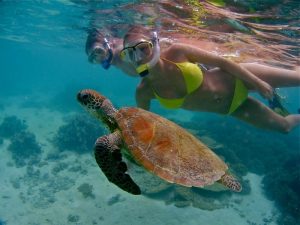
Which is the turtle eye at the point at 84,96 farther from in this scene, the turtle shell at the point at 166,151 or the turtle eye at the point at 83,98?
the turtle shell at the point at 166,151

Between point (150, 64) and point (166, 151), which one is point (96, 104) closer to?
point (166, 151)

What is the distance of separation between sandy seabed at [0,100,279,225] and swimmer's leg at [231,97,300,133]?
5.50 meters

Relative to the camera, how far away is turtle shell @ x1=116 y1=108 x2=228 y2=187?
11.9ft

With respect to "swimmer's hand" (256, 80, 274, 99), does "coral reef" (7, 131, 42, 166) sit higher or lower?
lower

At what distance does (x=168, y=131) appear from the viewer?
4.03 metres

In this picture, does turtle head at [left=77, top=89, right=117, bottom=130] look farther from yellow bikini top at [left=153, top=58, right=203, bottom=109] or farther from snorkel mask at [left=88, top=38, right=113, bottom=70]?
snorkel mask at [left=88, top=38, right=113, bottom=70]

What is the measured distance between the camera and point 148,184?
1213 centimetres

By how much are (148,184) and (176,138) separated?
8.52 m

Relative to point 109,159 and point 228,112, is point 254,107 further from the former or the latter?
point 109,159

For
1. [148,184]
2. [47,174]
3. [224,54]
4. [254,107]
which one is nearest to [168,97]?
[254,107]

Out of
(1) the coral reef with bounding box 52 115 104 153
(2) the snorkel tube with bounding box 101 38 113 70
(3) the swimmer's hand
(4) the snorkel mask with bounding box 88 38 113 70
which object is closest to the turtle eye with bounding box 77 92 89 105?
(3) the swimmer's hand

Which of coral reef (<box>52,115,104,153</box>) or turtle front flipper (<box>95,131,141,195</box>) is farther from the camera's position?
coral reef (<box>52,115,104,153</box>)

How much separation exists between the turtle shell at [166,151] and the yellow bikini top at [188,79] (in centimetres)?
182

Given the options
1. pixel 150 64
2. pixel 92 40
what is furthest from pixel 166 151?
pixel 92 40
